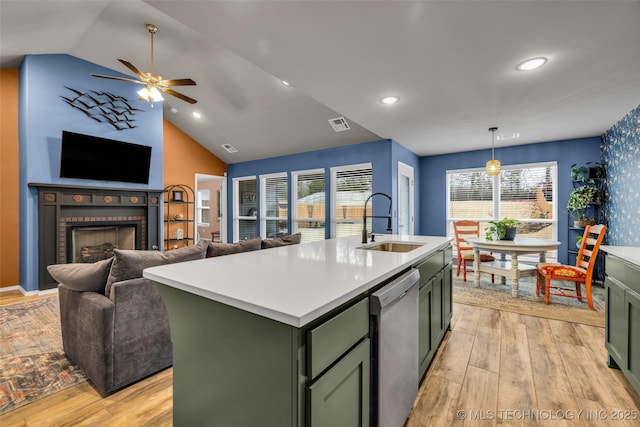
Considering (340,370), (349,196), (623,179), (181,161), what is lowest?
(340,370)

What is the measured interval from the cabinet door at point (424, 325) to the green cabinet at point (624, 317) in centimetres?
112

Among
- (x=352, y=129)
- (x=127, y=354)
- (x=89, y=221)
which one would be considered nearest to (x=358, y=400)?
(x=127, y=354)

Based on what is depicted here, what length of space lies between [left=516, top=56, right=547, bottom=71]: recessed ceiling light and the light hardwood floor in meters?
2.41

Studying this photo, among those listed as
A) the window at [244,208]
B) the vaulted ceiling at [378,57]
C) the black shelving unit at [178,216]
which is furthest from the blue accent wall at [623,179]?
the black shelving unit at [178,216]

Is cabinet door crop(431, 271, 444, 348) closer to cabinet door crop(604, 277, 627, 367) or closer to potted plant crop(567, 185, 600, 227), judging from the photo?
cabinet door crop(604, 277, 627, 367)

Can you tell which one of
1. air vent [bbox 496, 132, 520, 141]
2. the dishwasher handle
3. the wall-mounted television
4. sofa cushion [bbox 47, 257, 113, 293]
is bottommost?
sofa cushion [bbox 47, 257, 113, 293]

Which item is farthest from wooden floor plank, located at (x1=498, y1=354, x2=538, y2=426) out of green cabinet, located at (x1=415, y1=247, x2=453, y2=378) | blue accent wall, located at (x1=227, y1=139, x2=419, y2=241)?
blue accent wall, located at (x1=227, y1=139, x2=419, y2=241)

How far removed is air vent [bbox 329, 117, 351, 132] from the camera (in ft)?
15.4

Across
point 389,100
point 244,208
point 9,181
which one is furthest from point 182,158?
point 389,100

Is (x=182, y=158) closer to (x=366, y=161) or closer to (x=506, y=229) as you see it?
(x=366, y=161)

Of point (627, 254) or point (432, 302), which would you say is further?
point (432, 302)

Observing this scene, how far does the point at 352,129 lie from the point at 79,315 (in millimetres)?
4205

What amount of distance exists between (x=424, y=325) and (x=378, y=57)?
2113mm

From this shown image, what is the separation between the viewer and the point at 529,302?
3.60 m
